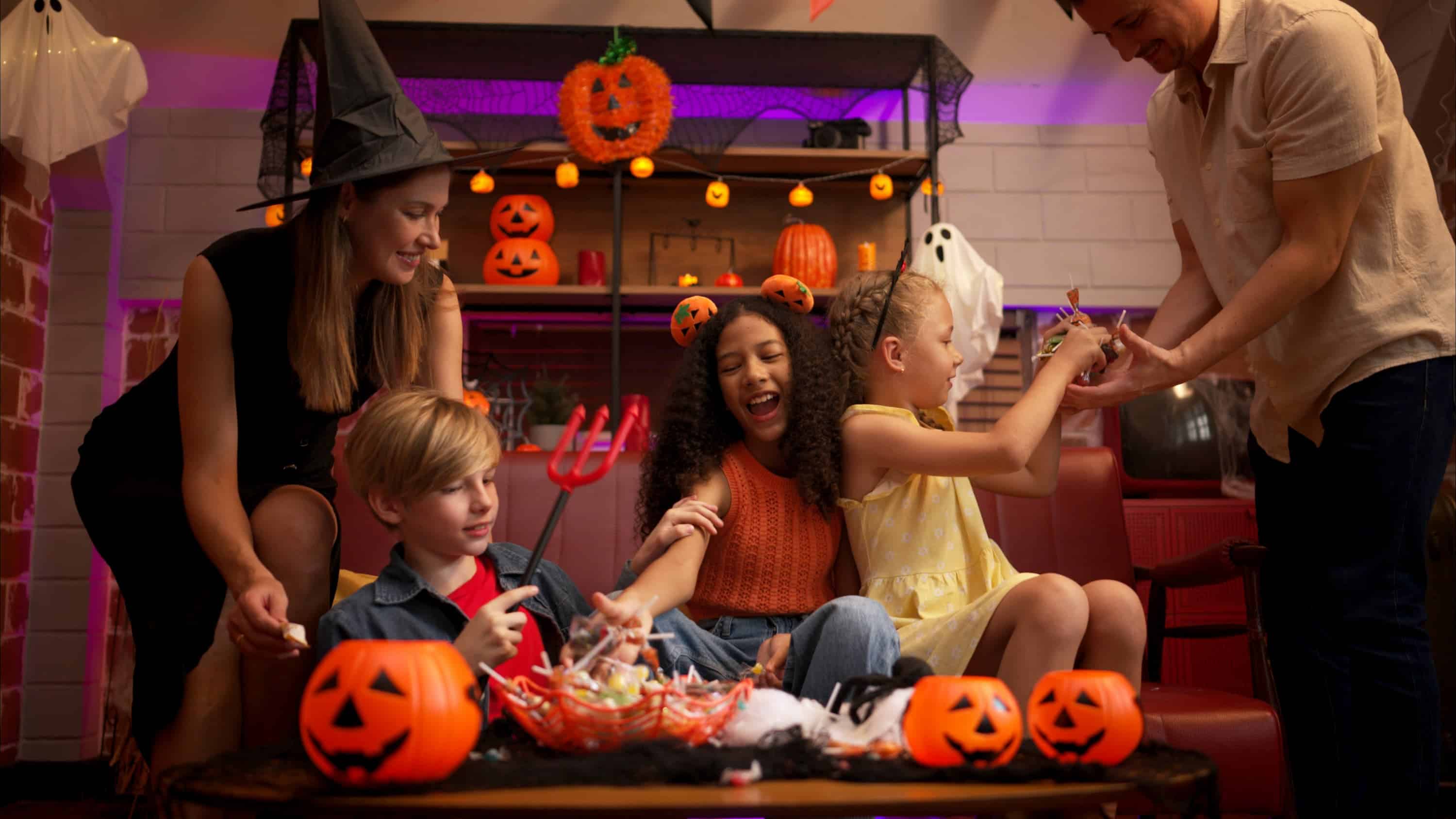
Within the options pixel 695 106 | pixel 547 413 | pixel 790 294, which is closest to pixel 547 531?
pixel 790 294

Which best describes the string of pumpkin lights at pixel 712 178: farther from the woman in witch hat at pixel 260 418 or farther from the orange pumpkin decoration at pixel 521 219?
the woman in witch hat at pixel 260 418

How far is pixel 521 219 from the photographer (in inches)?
174

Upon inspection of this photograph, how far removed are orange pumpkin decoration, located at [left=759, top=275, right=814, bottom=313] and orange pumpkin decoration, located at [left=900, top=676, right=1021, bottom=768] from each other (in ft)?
3.50

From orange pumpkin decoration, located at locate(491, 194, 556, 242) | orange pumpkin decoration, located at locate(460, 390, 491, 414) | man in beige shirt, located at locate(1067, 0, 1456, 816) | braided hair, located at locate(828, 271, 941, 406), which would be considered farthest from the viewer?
orange pumpkin decoration, located at locate(491, 194, 556, 242)

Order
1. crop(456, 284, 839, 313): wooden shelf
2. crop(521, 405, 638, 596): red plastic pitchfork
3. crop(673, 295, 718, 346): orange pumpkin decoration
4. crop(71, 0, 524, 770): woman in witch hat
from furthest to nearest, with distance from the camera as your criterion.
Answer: crop(456, 284, 839, 313): wooden shelf < crop(673, 295, 718, 346): orange pumpkin decoration < crop(71, 0, 524, 770): woman in witch hat < crop(521, 405, 638, 596): red plastic pitchfork

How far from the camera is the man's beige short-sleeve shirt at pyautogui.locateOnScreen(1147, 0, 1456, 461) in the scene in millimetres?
1845

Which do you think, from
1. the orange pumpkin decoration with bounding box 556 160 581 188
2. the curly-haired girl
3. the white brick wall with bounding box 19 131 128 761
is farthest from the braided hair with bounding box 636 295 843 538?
the white brick wall with bounding box 19 131 128 761

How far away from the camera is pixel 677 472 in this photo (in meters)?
2.01

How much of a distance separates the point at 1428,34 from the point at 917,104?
181 centimetres

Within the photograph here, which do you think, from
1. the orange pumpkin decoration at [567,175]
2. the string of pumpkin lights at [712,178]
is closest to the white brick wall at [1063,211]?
the string of pumpkin lights at [712,178]

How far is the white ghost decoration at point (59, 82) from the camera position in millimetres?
3285

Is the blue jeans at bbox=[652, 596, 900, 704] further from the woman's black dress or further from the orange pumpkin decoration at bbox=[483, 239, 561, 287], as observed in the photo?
the orange pumpkin decoration at bbox=[483, 239, 561, 287]

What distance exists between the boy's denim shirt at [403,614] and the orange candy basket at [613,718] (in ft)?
1.24

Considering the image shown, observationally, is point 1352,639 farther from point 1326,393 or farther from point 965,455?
point 965,455
